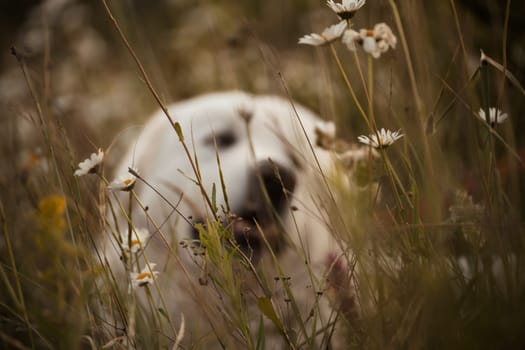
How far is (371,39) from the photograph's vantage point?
2.76 ft

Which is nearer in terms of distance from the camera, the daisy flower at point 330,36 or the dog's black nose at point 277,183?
the daisy flower at point 330,36

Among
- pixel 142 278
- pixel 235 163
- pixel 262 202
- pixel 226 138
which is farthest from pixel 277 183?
pixel 142 278

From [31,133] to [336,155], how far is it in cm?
208

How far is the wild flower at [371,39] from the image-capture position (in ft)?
2.66

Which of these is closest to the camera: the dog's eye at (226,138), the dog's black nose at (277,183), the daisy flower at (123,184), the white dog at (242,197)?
the daisy flower at (123,184)

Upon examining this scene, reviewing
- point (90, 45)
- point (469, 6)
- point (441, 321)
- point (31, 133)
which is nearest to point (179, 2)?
point (90, 45)

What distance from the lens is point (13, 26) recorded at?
5137 millimetres

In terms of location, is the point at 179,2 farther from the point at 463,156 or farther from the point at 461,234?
the point at 461,234

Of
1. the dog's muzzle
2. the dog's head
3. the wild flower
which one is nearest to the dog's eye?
the dog's head

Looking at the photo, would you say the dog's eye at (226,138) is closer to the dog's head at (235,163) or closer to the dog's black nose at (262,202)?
the dog's head at (235,163)

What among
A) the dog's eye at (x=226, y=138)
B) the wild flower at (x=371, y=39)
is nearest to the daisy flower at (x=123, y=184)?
the wild flower at (x=371, y=39)

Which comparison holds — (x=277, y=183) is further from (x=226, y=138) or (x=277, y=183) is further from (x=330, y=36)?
(x=330, y=36)

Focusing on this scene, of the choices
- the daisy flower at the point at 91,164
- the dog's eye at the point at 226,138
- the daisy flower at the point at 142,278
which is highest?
the dog's eye at the point at 226,138

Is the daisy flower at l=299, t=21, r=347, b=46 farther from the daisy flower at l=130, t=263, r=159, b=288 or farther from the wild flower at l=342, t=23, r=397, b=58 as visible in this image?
the daisy flower at l=130, t=263, r=159, b=288
